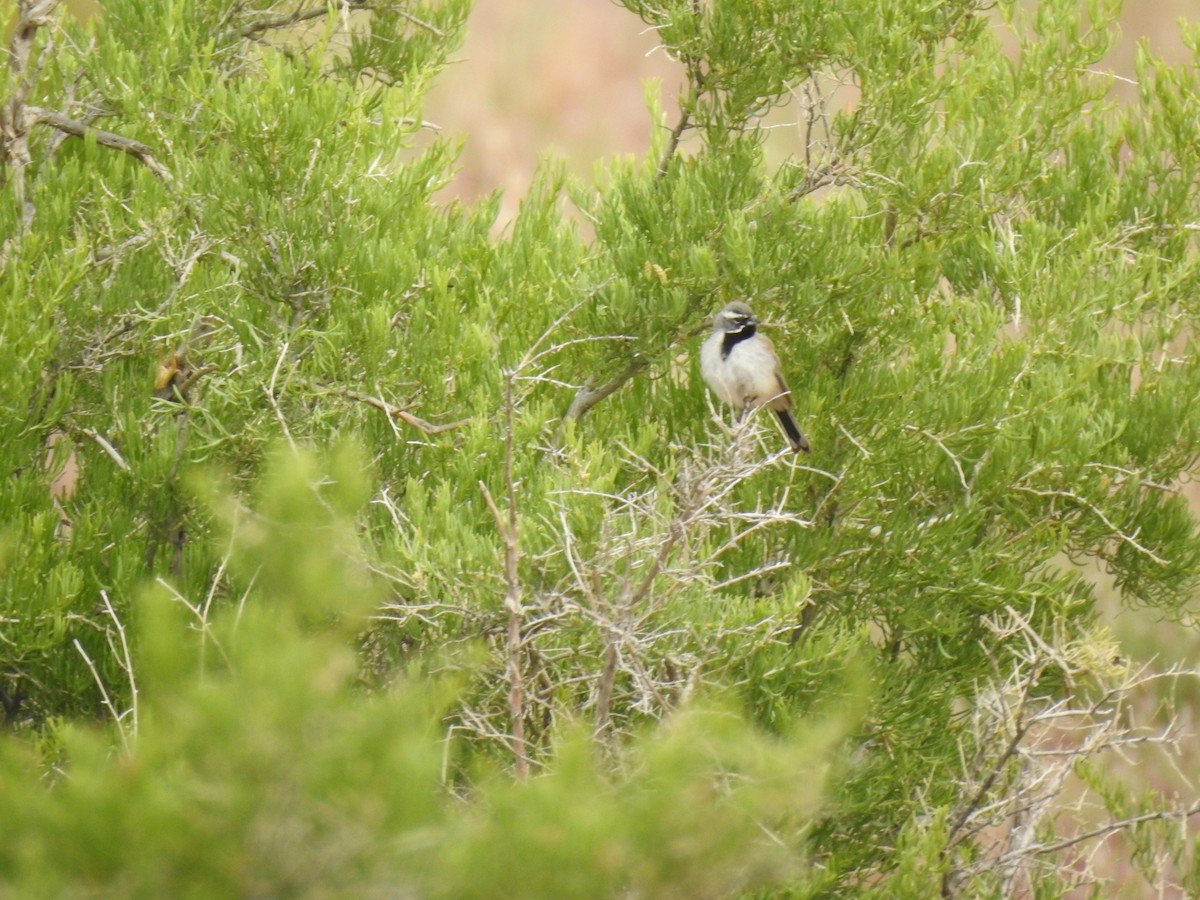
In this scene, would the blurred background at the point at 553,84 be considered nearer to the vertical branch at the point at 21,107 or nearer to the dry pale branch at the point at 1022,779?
the vertical branch at the point at 21,107

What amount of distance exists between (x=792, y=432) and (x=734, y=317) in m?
0.46

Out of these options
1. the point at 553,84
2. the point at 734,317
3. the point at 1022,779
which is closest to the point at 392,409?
the point at 734,317

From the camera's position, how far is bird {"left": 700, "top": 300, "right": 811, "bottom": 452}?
456 centimetres

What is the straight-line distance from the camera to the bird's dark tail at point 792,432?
4.62 m

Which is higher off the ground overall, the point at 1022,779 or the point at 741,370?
the point at 741,370

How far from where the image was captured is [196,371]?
4.55 m

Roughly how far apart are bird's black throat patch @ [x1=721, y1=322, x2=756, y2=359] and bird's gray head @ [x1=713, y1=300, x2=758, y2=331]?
28mm

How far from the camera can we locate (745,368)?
467 centimetres

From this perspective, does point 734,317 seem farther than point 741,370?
No

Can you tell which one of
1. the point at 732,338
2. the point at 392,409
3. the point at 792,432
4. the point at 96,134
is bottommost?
the point at 792,432

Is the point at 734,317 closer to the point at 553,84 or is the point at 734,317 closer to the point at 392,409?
the point at 392,409

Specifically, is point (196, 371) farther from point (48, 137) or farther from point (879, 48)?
point (879, 48)

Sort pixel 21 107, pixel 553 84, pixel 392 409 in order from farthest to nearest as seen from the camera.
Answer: pixel 553 84, pixel 21 107, pixel 392 409

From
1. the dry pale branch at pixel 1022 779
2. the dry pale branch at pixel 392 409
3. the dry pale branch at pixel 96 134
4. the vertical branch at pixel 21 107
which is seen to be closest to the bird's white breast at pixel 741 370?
the dry pale branch at pixel 392 409
